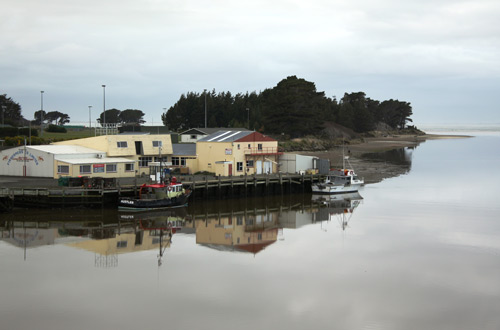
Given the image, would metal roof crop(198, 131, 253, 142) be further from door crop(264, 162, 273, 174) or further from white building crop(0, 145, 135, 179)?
white building crop(0, 145, 135, 179)

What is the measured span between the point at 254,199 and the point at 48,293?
31462 mm

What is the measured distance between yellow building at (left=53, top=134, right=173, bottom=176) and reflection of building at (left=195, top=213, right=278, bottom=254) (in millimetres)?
15358

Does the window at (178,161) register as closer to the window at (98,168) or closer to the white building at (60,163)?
the white building at (60,163)

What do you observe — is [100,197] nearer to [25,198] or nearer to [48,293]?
[25,198]

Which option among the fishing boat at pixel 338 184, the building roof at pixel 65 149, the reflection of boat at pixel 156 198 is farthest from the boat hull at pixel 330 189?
the building roof at pixel 65 149

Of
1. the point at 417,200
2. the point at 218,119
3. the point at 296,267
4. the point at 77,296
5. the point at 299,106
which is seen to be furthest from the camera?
the point at 218,119

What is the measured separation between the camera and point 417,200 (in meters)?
56.6

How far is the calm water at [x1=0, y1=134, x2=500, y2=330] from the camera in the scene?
2464cm

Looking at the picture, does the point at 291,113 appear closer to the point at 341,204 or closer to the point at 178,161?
the point at 178,161

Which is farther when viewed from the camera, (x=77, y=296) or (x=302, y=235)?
(x=302, y=235)

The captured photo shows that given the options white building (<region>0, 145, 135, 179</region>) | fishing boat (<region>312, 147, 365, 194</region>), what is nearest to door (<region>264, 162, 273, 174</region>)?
fishing boat (<region>312, 147, 365, 194</region>)

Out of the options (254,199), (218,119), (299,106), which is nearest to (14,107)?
(218,119)

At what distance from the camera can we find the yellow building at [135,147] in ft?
195

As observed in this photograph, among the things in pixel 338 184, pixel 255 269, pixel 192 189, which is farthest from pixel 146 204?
pixel 338 184
